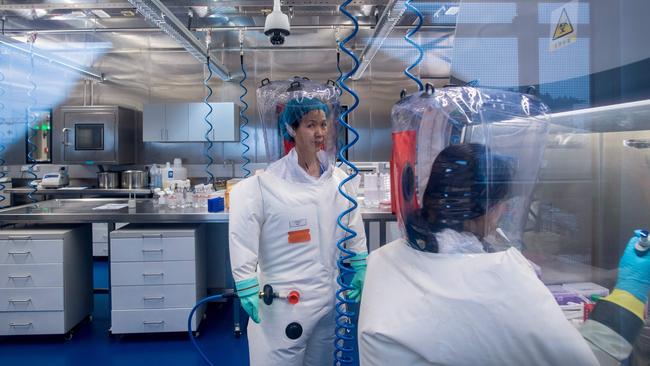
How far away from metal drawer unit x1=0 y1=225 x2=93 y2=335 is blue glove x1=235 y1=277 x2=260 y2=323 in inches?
68.0

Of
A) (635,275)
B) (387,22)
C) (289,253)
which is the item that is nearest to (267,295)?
(289,253)

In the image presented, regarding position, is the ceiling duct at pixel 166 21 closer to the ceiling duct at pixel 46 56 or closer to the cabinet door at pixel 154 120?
the ceiling duct at pixel 46 56

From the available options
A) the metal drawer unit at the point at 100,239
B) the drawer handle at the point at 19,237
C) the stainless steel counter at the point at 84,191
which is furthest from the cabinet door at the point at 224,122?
the drawer handle at the point at 19,237

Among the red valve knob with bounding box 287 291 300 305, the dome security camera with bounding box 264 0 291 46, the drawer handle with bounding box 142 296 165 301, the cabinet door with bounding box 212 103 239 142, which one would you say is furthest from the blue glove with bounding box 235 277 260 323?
the cabinet door with bounding box 212 103 239 142

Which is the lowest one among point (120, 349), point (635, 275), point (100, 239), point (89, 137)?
point (120, 349)

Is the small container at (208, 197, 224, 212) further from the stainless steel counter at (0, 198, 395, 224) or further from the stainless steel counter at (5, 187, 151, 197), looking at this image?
the stainless steel counter at (5, 187, 151, 197)

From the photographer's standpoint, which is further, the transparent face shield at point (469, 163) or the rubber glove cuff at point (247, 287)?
the rubber glove cuff at point (247, 287)

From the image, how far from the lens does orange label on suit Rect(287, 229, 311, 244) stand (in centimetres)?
148

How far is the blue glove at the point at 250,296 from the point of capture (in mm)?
1420

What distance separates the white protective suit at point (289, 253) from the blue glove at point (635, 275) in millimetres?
864

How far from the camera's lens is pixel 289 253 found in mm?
1484

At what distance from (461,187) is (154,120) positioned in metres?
4.61

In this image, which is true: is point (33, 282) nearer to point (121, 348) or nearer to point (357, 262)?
point (121, 348)

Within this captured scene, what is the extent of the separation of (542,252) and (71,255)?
108 inches
